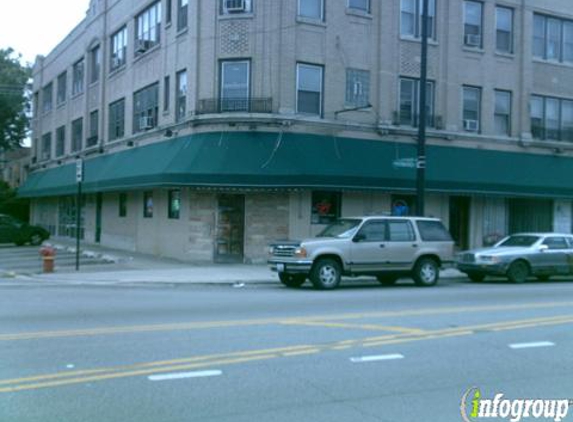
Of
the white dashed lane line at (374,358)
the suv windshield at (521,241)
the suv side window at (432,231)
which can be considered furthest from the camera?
the suv windshield at (521,241)

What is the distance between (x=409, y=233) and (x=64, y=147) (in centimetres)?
2813

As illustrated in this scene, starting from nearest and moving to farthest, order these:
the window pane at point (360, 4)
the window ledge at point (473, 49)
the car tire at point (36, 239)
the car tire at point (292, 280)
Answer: the car tire at point (292, 280)
the window pane at point (360, 4)
the window ledge at point (473, 49)
the car tire at point (36, 239)

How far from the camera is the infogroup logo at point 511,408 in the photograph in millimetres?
5992

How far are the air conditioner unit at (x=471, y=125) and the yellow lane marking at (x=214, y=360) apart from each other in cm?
1660

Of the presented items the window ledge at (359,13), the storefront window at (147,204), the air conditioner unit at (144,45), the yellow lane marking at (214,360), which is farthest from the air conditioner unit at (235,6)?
the yellow lane marking at (214,360)

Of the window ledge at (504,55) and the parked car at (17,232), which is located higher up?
the window ledge at (504,55)

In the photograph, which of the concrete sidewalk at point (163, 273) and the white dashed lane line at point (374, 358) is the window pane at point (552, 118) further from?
the white dashed lane line at point (374, 358)

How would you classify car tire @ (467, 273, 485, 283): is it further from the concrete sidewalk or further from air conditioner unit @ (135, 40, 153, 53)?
air conditioner unit @ (135, 40, 153, 53)

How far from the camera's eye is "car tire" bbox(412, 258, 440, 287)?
1777 centimetres

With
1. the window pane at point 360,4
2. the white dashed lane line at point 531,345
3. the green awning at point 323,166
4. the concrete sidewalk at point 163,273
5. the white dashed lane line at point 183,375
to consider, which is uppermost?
the window pane at point 360,4

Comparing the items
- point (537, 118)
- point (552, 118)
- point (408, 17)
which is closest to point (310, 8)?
point (408, 17)

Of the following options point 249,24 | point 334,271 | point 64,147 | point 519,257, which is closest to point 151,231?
point 249,24

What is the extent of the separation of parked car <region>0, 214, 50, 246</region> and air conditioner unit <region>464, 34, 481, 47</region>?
21430mm

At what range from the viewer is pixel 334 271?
54.4ft
